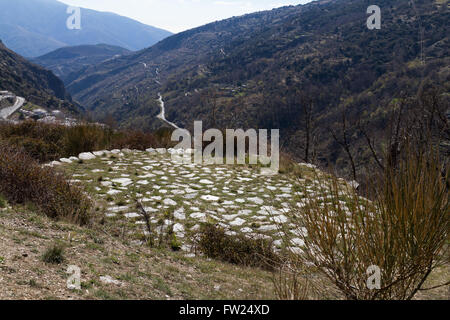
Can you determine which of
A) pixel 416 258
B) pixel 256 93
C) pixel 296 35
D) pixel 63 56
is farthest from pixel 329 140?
pixel 63 56

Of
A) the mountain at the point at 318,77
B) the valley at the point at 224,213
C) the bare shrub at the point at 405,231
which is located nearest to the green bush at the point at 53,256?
the valley at the point at 224,213

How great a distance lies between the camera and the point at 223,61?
7844 centimetres

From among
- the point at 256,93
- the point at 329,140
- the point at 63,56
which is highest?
the point at 63,56

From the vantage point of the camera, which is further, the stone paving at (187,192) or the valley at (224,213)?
the stone paving at (187,192)

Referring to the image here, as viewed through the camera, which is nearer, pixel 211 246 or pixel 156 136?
pixel 211 246

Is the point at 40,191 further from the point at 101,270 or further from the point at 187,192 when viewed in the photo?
the point at 187,192

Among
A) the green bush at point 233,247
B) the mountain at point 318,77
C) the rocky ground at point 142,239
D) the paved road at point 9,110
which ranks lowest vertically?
the green bush at point 233,247

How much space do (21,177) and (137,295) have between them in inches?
81.2

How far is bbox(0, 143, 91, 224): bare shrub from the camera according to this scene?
2701mm

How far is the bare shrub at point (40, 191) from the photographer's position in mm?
2701

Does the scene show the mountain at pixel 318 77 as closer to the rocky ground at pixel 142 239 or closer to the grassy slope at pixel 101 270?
the rocky ground at pixel 142 239

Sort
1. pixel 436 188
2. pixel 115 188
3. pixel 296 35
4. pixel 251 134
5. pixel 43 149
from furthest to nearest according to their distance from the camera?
1. pixel 296 35
2. pixel 251 134
3. pixel 43 149
4. pixel 115 188
5. pixel 436 188

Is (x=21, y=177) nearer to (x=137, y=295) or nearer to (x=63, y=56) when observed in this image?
(x=137, y=295)

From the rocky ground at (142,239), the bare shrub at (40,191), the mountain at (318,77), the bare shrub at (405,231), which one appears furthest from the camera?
the mountain at (318,77)
